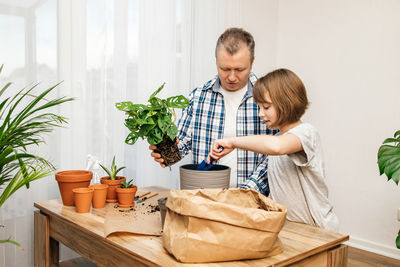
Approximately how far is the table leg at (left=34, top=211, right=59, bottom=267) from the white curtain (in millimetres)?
397

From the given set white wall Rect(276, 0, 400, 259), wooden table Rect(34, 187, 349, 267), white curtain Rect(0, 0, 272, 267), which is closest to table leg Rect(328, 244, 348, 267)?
wooden table Rect(34, 187, 349, 267)

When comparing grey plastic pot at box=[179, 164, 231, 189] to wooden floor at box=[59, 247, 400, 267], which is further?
wooden floor at box=[59, 247, 400, 267]

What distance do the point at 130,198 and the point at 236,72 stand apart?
2.72 ft

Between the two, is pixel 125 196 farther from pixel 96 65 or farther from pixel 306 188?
pixel 96 65

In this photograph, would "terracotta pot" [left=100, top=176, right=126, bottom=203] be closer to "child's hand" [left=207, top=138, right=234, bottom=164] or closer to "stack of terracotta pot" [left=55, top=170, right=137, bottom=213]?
"stack of terracotta pot" [left=55, top=170, right=137, bottom=213]

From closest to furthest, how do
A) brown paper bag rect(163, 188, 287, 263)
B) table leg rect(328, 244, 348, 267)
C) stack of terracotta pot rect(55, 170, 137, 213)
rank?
brown paper bag rect(163, 188, 287, 263) → table leg rect(328, 244, 348, 267) → stack of terracotta pot rect(55, 170, 137, 213)

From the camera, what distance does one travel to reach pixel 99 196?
1504 millimetres

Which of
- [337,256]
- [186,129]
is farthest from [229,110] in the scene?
[337,256]

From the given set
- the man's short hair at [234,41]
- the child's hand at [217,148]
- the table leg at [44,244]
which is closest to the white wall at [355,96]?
the man's short hair at [234,41]

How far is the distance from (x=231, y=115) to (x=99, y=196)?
87 cm

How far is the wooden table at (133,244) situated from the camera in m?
0.99

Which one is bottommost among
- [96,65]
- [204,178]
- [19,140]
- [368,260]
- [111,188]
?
[368,260]

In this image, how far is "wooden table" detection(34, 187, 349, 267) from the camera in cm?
99

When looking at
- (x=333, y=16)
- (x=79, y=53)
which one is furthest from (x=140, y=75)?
(x=333, y=16)
